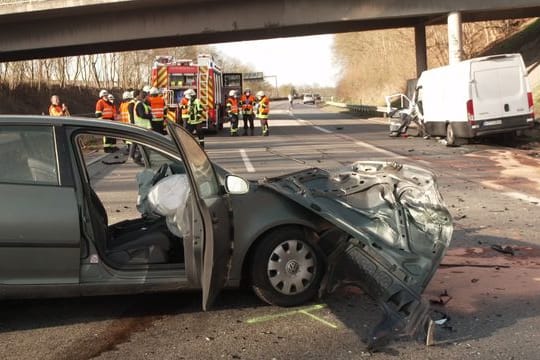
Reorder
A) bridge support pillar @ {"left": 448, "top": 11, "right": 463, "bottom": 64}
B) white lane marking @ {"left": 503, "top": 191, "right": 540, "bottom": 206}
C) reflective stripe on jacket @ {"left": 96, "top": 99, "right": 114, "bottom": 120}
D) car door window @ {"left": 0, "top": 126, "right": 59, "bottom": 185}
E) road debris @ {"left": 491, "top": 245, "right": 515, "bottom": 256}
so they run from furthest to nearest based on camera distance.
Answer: bridge support pillar @ {"left": 448, "top": 11, "right": 463, "bottom": 64} → reflective stripe on jacket @ {"left": 96, "top": 99, "right": 114, "bottom": 120} → white lane marking @ {"left": 503, "top": 191, "right": 540, "bottom": 206} → road debris @ {"left": 491, "top": 245, "right": 515, "bottom": 256} → car door window @ {"left": 0, "top": 126, "right": 59, "bottom": 185}

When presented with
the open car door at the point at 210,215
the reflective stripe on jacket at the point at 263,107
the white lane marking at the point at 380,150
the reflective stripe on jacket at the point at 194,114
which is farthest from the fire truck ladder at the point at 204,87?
the open car door at the point at 210,215

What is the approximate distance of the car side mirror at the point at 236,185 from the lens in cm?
439

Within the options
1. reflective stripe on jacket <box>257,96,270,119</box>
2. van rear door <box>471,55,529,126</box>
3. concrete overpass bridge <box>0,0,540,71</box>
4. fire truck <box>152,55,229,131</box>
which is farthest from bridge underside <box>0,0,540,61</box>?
van rear door <box>471,55,529,126</box>

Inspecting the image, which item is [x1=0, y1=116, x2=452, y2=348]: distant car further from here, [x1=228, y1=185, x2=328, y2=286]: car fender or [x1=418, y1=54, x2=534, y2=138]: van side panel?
[x1=418, y1=54, x2=534, y2=138]: van side panel

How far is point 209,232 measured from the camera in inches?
150

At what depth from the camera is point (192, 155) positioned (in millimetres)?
4004

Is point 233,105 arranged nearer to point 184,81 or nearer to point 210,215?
point 184,81

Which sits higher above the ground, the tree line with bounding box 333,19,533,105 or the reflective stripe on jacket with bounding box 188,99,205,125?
the tree line with bounding box 333,19,533,105

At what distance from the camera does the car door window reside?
4.18m

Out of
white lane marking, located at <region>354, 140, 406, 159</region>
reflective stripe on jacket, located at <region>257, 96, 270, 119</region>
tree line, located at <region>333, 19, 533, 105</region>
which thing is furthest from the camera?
tree line, located at <region>333, 19, 533, 105</region>

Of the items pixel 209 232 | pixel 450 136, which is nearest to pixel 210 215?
pixel 209 232

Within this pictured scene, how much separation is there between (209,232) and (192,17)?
81.3 ft

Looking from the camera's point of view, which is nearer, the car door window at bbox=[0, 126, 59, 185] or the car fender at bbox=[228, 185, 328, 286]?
the car door window at bbox=[0, 126, 59, 185]

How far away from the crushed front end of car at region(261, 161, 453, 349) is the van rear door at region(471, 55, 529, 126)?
1172 cm
